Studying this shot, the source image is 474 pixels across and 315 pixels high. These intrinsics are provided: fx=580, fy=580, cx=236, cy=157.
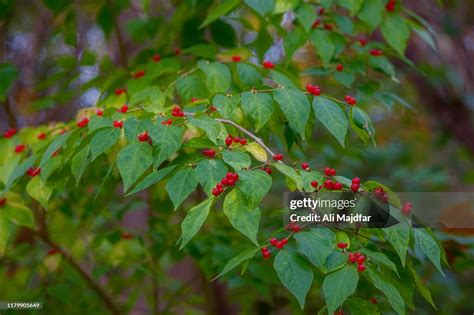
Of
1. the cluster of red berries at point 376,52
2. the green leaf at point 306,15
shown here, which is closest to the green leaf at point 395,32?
the cluster of red berries at point 376,52

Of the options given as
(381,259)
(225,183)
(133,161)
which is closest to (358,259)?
(381,259)

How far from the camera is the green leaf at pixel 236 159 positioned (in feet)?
3.85

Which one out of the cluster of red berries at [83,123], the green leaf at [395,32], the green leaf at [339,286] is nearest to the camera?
the green leaf at [339,286]

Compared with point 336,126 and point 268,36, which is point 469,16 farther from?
point 336,126

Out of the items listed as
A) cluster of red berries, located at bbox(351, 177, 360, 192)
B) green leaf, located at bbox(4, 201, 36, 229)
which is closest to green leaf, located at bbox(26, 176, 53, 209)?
green leaf, located at bbox(4, 201, 36, 229)

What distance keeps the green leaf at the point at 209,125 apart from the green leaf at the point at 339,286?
1.19 feet

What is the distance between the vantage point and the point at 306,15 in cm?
172

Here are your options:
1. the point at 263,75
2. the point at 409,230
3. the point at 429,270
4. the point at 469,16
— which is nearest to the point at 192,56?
the point at 263,75

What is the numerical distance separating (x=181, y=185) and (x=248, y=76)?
608mm

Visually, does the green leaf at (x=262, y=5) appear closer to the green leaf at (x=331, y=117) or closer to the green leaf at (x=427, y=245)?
the green leaf at (x=331, y=117)

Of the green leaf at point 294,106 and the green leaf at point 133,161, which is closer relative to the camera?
the green leaf at point 133,161

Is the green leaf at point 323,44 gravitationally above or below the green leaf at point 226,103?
below

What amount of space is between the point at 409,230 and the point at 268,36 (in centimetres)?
103

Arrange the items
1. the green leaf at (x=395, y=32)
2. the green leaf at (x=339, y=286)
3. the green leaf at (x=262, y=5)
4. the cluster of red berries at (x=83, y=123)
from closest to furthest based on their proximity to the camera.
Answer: the green leaf at (x=339, y=286) < the cluster of red berries at (x=83, y=123) < the green leaf at (x=262, y=5) < the green leaf at (x=395, y=32)
